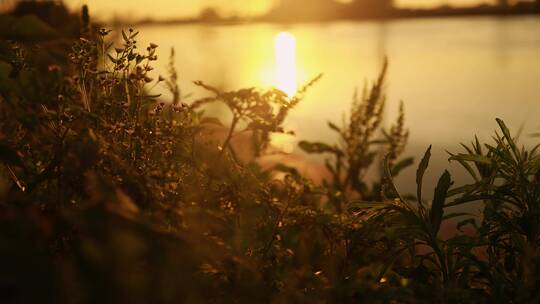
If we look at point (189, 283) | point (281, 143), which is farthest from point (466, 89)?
point (189, 283)

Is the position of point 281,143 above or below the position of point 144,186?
below

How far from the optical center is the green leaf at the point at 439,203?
1198 mm

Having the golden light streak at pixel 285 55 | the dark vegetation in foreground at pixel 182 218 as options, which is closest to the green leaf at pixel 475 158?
the dark vegetation in foreground at pixel 182 218

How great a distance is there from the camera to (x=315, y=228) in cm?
150

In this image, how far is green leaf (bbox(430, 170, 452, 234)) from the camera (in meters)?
1.20

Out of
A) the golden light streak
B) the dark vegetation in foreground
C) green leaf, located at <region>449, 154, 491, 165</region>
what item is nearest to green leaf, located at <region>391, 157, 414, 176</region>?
the dark vegetation in foreground

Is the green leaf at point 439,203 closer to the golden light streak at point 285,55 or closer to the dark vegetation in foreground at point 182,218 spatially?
Result: the dark vegetation in foreground at point 182,218

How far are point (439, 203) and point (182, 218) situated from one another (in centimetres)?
63

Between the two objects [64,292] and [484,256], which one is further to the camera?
[484,256]

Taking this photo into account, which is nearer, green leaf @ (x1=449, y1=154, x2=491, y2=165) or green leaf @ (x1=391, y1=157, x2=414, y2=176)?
green leaf @ (x1=449, y1=154, x2=491, y2=165)

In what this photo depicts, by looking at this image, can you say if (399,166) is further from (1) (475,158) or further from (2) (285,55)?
(2) (285,55)

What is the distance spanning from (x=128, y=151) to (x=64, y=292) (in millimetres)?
587

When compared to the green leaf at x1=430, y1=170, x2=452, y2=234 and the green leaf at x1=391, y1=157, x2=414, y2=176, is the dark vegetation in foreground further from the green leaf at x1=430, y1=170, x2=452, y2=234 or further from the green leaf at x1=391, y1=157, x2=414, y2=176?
the green leaf at x1=391, y1=157, x2=414, y2=176

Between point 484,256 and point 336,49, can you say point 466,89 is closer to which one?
point 484,256
